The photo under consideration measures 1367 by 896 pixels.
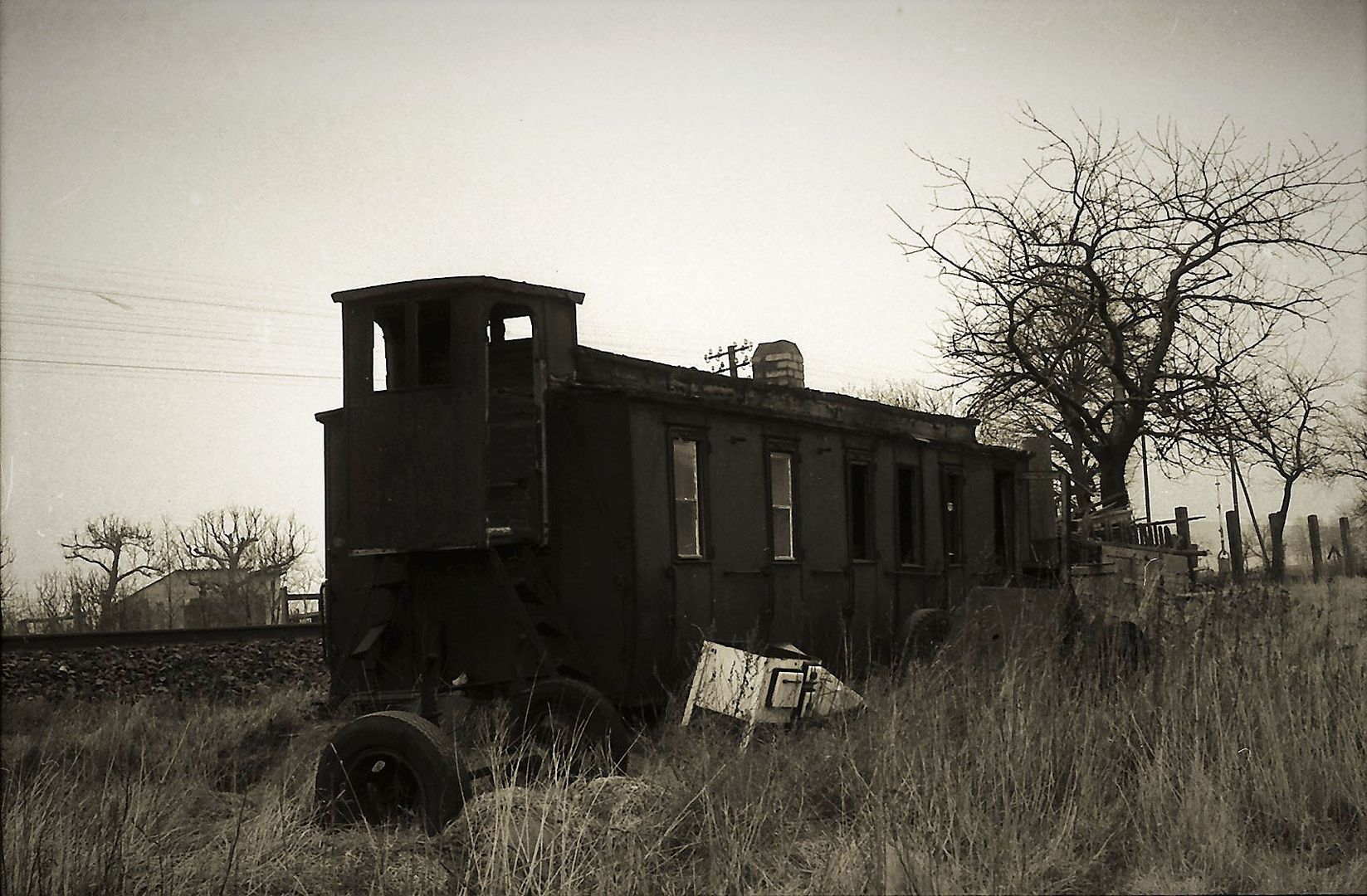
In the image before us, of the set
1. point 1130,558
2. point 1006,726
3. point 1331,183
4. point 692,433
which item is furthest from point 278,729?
point 1331,183

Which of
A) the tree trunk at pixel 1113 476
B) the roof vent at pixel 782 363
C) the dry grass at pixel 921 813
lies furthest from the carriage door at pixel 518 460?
the tree trunk at pixel 1113 476

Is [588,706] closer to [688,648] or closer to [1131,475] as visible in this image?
[688,648]

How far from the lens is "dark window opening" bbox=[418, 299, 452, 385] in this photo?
37.8 ft

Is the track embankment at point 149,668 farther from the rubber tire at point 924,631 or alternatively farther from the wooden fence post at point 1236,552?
the wooden fence post at point 1236,552

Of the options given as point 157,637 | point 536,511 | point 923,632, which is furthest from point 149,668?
point 923,632

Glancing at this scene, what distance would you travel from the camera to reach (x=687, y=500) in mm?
12188

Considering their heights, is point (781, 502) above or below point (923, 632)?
above

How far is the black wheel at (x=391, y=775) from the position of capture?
7969 millimetres

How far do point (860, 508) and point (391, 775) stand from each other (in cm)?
918

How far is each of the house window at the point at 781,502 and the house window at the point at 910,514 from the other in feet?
10.4

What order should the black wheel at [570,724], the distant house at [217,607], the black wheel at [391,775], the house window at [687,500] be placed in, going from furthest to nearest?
the distant house at [217,607], the house window at [687,500], the black wheel at [570,724], the black wheel at [391,775]

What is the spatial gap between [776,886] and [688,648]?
585 centimetres

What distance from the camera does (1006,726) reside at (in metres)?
6.62

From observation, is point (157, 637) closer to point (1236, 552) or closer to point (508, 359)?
point (508, 359)
